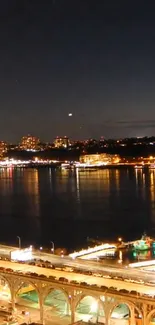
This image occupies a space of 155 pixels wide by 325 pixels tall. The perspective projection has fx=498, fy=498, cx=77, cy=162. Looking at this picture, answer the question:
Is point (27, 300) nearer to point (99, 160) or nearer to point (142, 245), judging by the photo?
point (142, 245)

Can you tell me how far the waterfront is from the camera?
12.3 m

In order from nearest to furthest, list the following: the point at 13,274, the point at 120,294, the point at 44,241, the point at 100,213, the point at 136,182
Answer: the point at 120,294, the point at 13,274, the point at 44,241, the point at 100,213, the point at 136,182

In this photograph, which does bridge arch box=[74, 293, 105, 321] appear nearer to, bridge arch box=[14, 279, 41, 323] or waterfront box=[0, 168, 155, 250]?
bridge arch box=[14, 279, 41, 323]

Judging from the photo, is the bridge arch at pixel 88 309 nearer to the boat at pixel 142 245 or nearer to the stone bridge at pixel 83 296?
the stone bridge at pixel 83 296

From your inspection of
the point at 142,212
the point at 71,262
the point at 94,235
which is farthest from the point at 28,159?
the point at 71,262

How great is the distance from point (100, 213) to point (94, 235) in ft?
13.9

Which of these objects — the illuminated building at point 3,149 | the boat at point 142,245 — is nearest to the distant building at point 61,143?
the illuminated building at point 3,149

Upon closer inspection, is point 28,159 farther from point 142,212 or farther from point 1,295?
point 1,295

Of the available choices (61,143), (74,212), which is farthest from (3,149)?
(74,212)

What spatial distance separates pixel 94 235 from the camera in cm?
1195

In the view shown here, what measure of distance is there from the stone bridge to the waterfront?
18.5ft

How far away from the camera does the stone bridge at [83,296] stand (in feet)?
13.2

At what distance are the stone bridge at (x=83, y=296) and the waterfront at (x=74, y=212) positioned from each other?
5.65 m

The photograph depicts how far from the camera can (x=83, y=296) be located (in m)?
4.39
